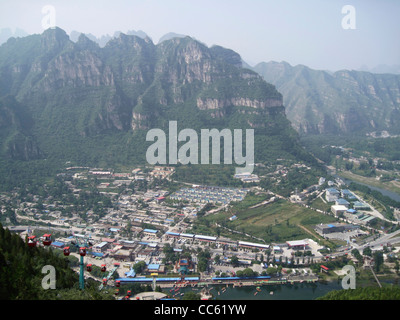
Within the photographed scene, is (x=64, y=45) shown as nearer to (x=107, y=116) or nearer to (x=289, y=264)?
(x=107, y=116)

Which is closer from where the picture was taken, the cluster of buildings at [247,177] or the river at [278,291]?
the river at [278,291]

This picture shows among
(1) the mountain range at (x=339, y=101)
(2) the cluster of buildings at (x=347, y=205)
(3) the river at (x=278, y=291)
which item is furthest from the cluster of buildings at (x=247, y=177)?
(1) the mountain range at (x=339, y=101)

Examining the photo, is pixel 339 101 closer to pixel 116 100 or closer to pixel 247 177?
pixel 116 100

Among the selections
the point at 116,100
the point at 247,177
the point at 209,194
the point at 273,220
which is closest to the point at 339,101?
the point at 116,100

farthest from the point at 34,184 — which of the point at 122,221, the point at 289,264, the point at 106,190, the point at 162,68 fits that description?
the point at 162,68

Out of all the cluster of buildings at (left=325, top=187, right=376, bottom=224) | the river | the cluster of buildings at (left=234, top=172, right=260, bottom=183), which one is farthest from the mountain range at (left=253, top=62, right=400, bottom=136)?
the river

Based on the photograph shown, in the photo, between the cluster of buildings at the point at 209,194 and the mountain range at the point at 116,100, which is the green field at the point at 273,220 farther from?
the mountain range at the point at 116,100
